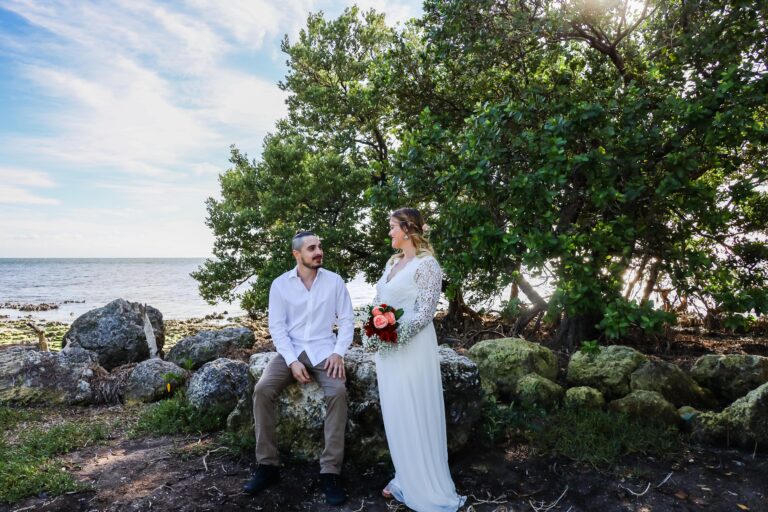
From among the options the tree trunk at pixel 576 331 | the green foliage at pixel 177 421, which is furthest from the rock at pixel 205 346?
the tree trunk at pixel 576 331

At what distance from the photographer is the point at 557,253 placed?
6.66m

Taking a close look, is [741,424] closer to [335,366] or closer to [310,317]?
[335,366]

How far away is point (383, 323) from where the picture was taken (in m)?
4.79

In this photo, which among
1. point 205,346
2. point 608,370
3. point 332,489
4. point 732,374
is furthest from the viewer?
point 205,346

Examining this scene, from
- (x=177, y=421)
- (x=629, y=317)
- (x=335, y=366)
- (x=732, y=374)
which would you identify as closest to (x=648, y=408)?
(x=629, y=317)

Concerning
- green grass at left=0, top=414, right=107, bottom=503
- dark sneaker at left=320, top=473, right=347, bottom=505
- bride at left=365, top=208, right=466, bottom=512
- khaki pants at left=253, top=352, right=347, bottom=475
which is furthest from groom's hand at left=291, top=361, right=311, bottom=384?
green grass at left=0, top=414, right=107, bottom=503

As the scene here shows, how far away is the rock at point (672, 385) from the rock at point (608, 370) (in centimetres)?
16

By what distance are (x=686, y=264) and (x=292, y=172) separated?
980cm

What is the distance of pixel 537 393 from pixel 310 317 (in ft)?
12.3

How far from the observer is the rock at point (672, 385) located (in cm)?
762

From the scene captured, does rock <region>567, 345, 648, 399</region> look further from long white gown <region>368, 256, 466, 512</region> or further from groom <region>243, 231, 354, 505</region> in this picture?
groom <region>243, 231, 354, 505</region>

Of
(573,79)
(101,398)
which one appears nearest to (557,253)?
(573,79)

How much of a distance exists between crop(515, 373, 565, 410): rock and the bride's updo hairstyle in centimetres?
338

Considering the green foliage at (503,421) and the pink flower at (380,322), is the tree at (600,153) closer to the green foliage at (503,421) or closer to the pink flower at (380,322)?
the green foliage at (503,421)
